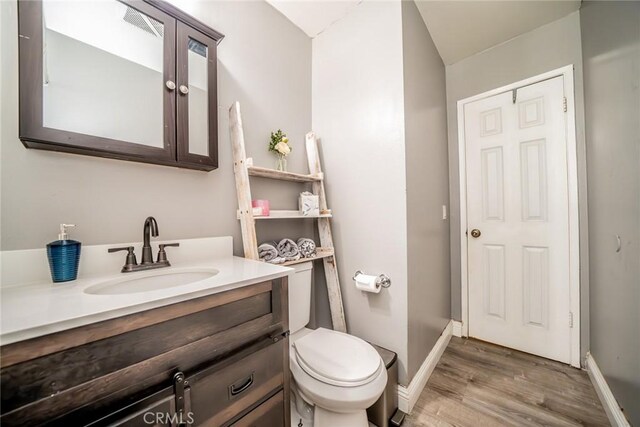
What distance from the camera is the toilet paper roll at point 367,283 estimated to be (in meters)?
1.37

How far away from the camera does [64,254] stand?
0.77 meters

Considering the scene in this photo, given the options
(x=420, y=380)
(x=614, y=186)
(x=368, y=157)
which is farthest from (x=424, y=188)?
(x=420, y=380)

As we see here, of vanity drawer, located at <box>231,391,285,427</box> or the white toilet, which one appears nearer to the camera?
vanity drawer, located at <box>231,391,285,427</box>

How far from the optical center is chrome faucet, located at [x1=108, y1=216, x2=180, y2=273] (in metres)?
0.92

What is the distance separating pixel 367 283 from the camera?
4.55ft

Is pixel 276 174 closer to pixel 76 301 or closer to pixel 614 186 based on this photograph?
pixel 76 301

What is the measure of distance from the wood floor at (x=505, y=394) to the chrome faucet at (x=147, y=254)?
4.85ft

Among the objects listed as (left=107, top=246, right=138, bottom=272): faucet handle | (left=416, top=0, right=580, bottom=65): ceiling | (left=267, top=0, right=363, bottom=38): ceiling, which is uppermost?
(left=416, top=0, right=580, bottom=65): ceiling

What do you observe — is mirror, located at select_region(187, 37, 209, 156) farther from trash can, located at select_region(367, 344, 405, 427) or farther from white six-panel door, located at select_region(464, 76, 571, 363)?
white six-panel door, located at select_region(464, 76, 571, 363)

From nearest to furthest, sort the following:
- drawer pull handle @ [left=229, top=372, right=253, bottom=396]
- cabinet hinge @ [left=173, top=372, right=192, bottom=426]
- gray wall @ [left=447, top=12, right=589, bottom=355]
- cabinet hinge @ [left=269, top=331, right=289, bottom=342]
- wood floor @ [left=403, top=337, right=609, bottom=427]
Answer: cabinet hinge @ [left=173, top=372, right=192, bottom=426]
drawer pull handle @ [left=229, top=372, right=253, bottom=396]
cabinet hinge @ [left=269, top=331, right=289, bottom=342]
wood floor @ [left=403, top=337, right=609, bottom=427]
gray wall @ [left=447, top=12, right=589, bottom=355]

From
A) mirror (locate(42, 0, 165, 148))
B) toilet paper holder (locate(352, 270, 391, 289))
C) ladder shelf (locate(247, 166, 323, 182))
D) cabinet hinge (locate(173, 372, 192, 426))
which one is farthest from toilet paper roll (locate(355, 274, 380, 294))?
mirror (locate(42, 0, 165, 148))

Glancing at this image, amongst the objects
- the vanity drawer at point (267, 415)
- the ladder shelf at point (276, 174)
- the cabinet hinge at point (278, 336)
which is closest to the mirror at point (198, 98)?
the ladder shelf at point (276, 174)

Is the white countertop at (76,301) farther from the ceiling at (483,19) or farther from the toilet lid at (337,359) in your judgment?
the ceiling at (483,19)

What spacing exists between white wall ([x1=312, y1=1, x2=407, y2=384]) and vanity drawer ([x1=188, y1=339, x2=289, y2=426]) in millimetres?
758
